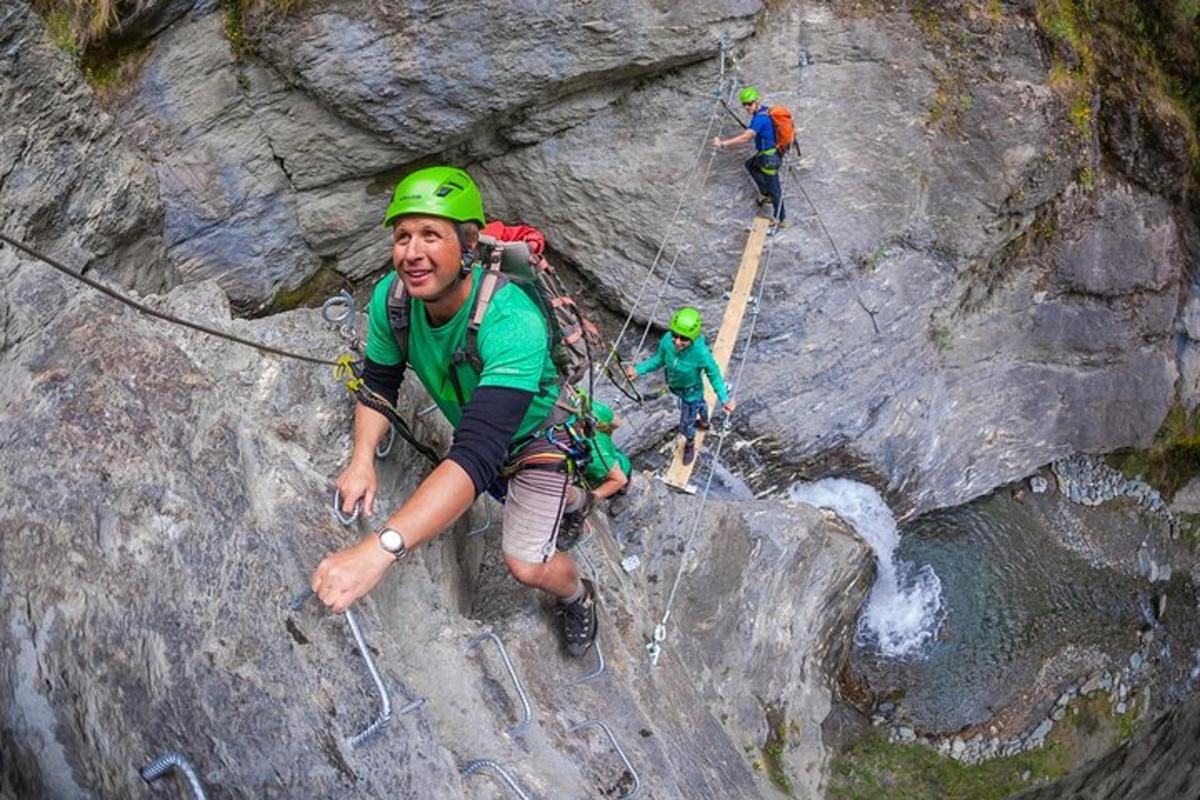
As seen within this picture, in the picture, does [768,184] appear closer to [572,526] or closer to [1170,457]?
[572,526]

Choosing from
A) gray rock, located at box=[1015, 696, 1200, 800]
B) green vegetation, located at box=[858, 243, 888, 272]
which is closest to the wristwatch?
green vegetation, located at box=[858, 243, 888, 272]

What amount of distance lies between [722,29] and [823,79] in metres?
1.71

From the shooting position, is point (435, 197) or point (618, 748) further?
point (618, 748)

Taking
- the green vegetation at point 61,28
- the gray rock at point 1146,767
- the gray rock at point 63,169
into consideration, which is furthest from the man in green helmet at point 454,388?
the gray rock at point 1146,767

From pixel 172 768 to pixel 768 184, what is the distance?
10.8 metres

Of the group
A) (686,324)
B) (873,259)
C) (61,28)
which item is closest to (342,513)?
(686,324)

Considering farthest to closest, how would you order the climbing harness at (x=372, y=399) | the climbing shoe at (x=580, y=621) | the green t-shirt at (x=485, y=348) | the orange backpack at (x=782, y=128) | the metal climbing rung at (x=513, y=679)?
the orange backpack at (x=782, y=128) → the climbing shoe at (x=580, y=621) → the metal climbing rung at (x=513, y=679) → the climbing harness at (x=372, y=399) → the green t-shirt at (x=485, y=348)

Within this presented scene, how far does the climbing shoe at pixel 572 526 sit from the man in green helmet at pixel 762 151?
7.34 meters

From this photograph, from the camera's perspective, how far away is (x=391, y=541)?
132 inches

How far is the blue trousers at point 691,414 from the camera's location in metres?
10.7

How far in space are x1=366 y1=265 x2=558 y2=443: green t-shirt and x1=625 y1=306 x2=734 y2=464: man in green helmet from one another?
14.0ft

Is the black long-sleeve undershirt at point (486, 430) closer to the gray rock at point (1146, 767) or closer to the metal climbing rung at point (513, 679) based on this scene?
the metal climbing rung at point (513, 679)

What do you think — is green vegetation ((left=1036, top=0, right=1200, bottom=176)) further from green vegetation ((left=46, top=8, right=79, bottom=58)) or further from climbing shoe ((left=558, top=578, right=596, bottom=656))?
green vegetation ((left=46, top=8, right=79, bottom=58))

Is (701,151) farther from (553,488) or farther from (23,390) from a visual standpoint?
(23,390)
